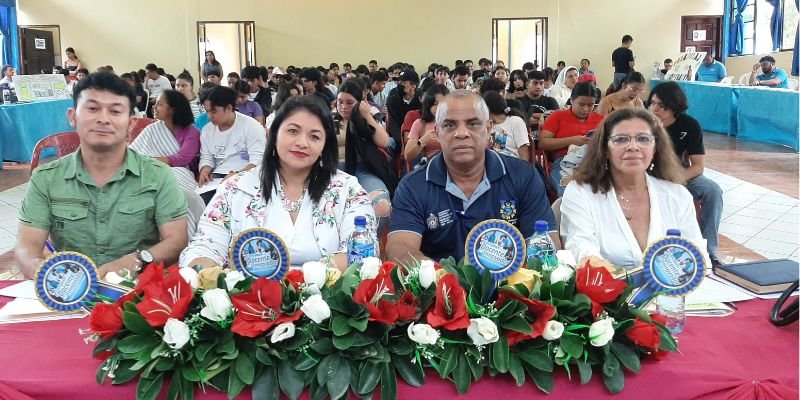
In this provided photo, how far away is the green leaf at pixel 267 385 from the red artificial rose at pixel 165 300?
176mm

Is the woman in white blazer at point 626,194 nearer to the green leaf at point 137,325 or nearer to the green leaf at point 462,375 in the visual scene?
the green leaf at point 462,375

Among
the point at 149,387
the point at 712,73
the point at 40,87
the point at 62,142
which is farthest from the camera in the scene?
the point at 712,73

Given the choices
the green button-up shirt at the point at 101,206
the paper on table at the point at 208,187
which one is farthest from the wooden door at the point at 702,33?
the green button-up shirt at the point at 101,206

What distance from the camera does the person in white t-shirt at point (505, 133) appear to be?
4.13 metres

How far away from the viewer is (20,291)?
5.27 feet

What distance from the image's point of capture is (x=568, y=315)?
1.15 m

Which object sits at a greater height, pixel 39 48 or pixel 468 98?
pixel 39 48

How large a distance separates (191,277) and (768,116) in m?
8.78

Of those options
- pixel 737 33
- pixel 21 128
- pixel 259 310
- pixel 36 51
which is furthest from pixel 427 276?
pixel 36 51

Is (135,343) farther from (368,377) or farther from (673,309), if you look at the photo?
(673,309)

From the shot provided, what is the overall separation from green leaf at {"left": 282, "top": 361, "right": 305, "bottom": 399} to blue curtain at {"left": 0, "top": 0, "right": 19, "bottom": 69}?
13.6m

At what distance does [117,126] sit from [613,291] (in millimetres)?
1517

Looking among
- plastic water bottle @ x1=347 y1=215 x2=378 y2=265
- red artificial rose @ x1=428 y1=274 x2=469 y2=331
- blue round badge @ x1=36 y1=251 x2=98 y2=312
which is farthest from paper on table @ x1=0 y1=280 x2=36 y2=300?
red artificial rose @ x1=428 y1=274 x2=469 y2=331

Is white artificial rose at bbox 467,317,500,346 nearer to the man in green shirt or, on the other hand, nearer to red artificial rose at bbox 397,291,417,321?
red artificial rose at bbox 397,291,417,321
